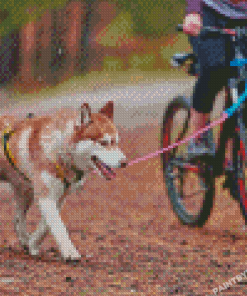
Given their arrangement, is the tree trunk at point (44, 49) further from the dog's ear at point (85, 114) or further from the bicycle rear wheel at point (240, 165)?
the dog's ear at point (85, 114)

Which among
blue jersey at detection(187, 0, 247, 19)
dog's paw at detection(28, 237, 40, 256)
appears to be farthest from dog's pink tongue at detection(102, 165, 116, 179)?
blue jersey at detection(187, 0, 247, 19)

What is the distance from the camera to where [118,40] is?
9.77 metres

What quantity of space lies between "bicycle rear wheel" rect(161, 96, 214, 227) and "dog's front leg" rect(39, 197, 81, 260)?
134cm

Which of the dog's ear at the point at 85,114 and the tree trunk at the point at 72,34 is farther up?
the tree trunk at the point at 72,34

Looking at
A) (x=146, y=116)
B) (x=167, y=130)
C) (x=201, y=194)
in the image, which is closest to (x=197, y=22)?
(x=167, y=130)

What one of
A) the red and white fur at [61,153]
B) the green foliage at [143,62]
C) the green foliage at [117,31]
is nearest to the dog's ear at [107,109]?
the red and white fur at [61,153]

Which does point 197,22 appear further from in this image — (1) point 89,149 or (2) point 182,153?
(1) point 89,149

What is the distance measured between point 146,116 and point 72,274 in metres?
5.51

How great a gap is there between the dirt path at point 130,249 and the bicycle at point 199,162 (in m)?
0.20

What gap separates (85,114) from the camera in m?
4.55

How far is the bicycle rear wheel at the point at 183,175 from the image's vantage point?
5.55 m

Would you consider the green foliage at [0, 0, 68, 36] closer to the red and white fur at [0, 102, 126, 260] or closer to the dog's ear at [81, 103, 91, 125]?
the red and white fur at [0, 102, 126, 260]

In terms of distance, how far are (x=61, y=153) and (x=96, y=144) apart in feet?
0.81

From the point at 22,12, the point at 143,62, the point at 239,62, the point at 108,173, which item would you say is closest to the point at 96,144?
the point at 108,173
